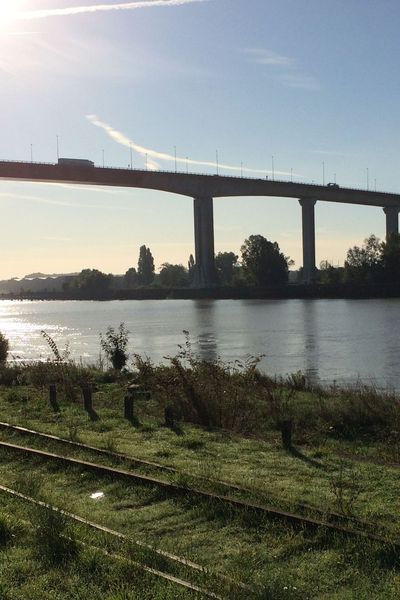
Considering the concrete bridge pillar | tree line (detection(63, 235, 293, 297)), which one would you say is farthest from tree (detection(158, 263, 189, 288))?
the concrete bridge pillar

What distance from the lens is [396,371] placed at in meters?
24.5

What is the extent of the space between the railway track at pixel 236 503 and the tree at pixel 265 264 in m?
98.2

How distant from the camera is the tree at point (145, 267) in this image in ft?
552

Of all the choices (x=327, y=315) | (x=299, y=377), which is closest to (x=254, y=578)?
(x=299, y=377)

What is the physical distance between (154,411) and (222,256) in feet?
520

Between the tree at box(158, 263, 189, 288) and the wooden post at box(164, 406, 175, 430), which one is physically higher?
the tree at box(158, 263, 189, 288)

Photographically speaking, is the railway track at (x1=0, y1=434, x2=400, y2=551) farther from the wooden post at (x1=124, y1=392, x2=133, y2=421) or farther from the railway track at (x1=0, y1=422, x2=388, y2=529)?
the wooden post at (x1=124, y1=392, x2=133, y2=421)

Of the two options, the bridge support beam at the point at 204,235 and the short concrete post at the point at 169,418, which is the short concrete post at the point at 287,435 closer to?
the short concrete post at the point at 169,418

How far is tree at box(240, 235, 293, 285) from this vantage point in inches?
4161

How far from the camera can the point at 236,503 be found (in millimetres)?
6191

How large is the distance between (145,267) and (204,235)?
243ft

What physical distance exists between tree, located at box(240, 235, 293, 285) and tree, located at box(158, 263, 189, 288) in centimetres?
2477

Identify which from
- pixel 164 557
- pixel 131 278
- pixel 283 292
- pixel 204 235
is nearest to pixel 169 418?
pixel 164 557

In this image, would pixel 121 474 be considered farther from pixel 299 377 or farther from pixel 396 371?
pixel 396 371
